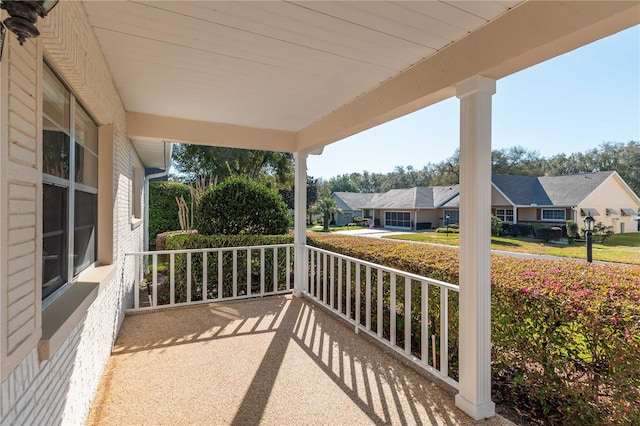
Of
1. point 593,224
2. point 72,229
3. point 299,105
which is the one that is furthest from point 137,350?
point 593,224

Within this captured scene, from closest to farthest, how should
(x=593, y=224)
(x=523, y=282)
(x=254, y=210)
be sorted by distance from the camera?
1. (x=523, y=282)
2. (x=593, y=224)
3. (x=254, y=210)

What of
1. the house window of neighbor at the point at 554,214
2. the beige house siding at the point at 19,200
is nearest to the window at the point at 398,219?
the house window of neighbor at the point at 554,214

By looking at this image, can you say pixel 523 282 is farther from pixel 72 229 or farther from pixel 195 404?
pixel 72 229

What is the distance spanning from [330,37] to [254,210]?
150 inches

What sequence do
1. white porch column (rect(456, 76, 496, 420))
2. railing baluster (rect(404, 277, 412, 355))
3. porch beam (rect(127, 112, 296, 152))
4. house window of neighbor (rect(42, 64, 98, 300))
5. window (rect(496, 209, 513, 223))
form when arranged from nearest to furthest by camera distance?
house window of neighbor (rect(42, 64, 98, 300)) < white porch column (rect(456, 76, 496, 420)) < railing baluster (rect(404, 277, 412, 355)) < porch beam (rect(127, 112, 296, 152)) < window (rect(496, 209, 513, 223))

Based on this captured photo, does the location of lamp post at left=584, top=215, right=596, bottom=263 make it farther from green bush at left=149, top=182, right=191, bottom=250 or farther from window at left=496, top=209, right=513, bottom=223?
green bush at left=149, top=182, right=191, bottom=250

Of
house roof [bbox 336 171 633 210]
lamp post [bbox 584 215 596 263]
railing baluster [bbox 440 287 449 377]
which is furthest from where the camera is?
house roof [bbox 336 171 633 210]

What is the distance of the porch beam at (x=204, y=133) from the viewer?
395cm

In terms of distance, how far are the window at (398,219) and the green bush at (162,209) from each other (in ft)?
56.5

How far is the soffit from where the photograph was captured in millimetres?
1826

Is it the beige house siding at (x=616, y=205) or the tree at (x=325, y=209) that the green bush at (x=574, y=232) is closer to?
the beige house siding at (x=616, y=205)

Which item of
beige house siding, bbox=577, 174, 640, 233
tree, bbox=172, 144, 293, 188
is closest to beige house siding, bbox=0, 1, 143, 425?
beige house siding, bbox=577, 174, 640, 233

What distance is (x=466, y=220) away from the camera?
2164mm

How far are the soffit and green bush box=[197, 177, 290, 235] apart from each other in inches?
84.6
